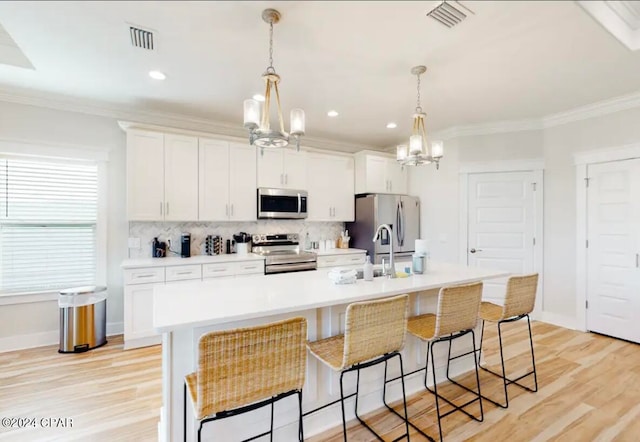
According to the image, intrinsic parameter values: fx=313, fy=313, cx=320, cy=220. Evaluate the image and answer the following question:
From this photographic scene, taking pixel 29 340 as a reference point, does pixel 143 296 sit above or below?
above

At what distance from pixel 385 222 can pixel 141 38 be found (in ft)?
12.4

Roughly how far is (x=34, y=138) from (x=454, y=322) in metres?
4.56

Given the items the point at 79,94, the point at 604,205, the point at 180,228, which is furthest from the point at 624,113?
the point at 79,94

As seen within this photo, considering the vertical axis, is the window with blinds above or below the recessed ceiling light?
below

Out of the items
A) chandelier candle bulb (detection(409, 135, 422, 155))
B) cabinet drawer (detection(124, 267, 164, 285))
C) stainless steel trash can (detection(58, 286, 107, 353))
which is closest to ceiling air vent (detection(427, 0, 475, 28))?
chandelier candle bulb (detection(409, 135, 422, 155))

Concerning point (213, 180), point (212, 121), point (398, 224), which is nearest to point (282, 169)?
point (213, 180)

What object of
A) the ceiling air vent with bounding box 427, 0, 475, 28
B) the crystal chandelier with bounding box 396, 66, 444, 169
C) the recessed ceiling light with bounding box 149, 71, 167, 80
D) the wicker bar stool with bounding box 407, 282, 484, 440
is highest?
the recessed ceiling light with bounding box 149, 71, 167, 80

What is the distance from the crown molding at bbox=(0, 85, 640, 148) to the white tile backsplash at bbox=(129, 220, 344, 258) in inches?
50.1

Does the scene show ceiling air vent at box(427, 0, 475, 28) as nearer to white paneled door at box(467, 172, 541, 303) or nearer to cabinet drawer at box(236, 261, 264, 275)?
white paneled door at box(467, 172, 541, 303)

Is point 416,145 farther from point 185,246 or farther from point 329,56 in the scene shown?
point 185,246

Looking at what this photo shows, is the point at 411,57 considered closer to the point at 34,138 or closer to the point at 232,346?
the point at 232,346

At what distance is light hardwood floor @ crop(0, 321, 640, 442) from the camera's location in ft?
6.75

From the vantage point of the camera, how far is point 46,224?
Answer: 3.56 metres

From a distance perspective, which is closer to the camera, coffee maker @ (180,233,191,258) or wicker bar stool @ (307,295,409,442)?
wicker bar stool @ (307,295,409,442)
